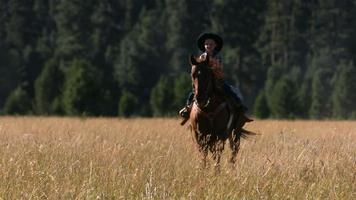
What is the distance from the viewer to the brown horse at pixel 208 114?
960cm

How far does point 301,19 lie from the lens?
99.0m

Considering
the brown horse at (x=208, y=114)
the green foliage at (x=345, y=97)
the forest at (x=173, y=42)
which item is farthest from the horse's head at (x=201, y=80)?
the forest at (x=173, y=42)

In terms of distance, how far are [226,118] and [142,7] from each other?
100m

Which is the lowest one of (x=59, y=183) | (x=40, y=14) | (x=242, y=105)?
(x=59, y=183)

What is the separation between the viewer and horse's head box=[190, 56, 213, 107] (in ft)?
31.3

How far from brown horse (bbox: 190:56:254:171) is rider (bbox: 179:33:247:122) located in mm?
112

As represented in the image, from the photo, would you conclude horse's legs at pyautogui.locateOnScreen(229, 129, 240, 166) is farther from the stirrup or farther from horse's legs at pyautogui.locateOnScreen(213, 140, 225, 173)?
the stirrup

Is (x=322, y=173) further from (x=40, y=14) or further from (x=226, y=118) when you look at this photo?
(x=40, y=14)

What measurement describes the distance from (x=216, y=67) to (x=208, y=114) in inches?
25.9

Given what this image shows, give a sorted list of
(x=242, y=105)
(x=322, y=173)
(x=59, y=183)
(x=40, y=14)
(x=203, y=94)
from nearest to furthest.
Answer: (x=59, y=183) → (x=322, y=173) → (x=203, y=94) → (x=242, y=105) → (x=40, y=14)

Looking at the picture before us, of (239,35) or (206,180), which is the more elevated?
(239,35)

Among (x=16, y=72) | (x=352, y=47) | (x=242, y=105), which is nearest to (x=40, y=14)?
(x=16, y=72)

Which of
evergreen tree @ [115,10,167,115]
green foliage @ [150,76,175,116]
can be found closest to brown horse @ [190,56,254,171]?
green foliage @ [150,76,175,116]

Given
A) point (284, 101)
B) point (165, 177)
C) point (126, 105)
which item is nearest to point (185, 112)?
point (165, 177)
